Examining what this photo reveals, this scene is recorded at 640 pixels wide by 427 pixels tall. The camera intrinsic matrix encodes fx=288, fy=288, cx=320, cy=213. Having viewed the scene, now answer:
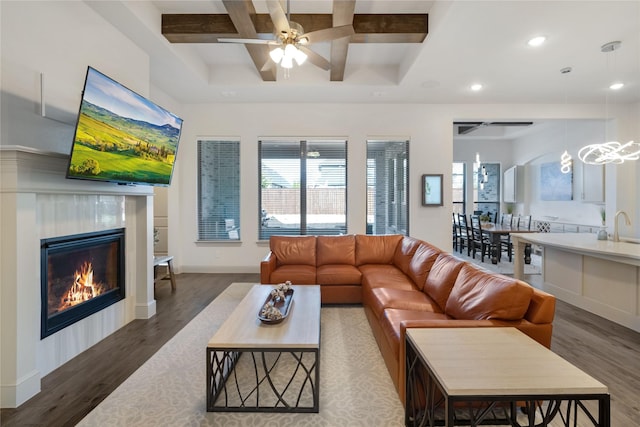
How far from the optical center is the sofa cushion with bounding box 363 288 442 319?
8.23ft

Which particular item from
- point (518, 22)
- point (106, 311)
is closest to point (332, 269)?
point (106, 311)

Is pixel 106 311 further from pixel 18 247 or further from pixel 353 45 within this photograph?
pixel 353 45

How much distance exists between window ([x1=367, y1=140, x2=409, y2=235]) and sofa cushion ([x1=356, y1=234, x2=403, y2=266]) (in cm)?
140

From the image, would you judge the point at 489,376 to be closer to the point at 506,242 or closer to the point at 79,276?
the point at 79,276

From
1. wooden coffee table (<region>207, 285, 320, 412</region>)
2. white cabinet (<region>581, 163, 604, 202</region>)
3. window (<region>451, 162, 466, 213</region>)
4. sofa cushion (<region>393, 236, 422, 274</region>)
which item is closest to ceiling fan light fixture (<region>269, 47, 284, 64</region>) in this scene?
wooden coffee table (<region>207, 285, 320, 412</region>)

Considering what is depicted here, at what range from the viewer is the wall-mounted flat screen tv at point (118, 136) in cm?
219

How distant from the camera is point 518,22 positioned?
2973 millimetres

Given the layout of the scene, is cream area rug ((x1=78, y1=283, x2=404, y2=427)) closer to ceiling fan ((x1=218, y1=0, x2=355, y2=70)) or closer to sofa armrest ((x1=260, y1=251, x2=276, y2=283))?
sofa armrest ((x1=260, y1=251, x2=276, y2=283))

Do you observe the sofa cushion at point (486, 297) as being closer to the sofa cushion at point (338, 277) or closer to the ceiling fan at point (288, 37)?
the sofa cushion at point (338, 277)

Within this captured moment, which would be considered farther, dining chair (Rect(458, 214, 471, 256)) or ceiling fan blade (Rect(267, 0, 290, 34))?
dining chair (Rect(458, 214, 471, 256))

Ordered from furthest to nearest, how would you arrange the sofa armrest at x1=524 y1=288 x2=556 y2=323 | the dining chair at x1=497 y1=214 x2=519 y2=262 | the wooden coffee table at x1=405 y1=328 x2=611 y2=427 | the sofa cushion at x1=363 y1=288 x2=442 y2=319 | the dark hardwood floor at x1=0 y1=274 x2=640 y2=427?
the dining chair at x1=497 y1=214 x2=519 y2=262 → the sofa cushion at x1=363 y1=288 x2=442 y2=319 → the dark hardwood floor at x1=0 y1=274 x2=640 y2=427 → the sofa armrest at x1=524 y1=288 x2=556 y2=323 → the wooden coffee table at x1=405 y1=328 x2=611 y2=427

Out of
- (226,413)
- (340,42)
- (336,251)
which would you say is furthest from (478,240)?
(226,413)

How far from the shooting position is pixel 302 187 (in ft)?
18.6

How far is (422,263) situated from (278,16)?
8.98 feet
